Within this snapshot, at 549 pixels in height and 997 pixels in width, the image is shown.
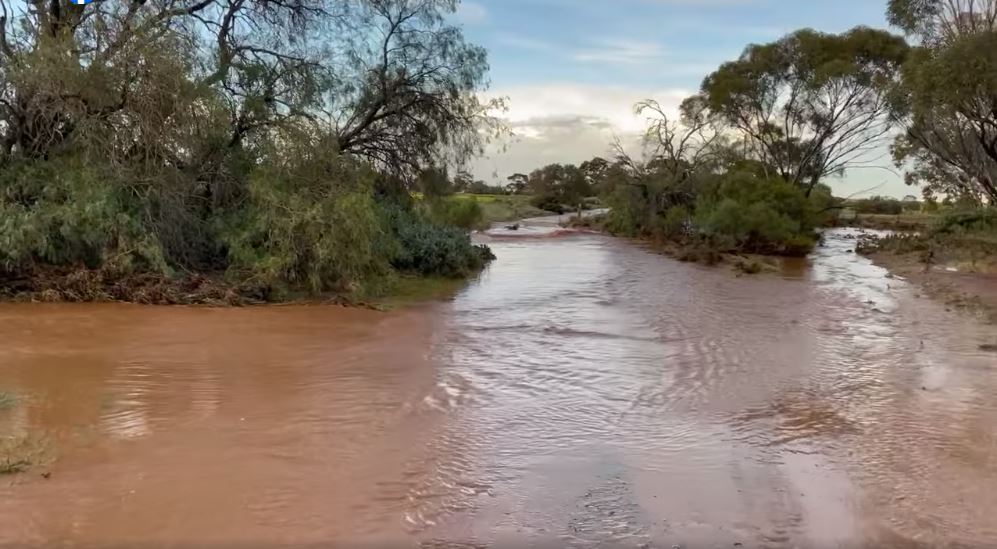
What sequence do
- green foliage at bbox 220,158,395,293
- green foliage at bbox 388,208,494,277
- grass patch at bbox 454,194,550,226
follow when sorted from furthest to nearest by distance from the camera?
grass patch at bbox 454,194,550,226
green foliage at bbox 388,208,494,277
green foliage at bbox 220,158,395,293

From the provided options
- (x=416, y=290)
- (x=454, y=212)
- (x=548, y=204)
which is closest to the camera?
(x=416, y=290)

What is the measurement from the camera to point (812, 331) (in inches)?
509

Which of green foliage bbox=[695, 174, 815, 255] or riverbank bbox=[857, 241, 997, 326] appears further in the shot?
green foliage bbox=[695, 174, 815, 255]

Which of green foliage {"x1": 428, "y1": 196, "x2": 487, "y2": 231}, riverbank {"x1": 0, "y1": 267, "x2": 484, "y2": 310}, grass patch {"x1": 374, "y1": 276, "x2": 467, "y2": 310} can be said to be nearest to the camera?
riverbank {"x1": 0, "y1": 267, "x2": 484, "y2": 310}

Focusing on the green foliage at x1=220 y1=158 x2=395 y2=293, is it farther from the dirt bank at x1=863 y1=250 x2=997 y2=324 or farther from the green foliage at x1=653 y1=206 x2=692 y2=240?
the green foliage at x1=653 y1=206 x2=692 y2=240

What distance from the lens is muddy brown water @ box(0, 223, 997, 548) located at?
491 cm

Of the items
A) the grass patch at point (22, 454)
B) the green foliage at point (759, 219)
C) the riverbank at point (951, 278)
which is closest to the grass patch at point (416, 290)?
the grass patch at point (22, 454)

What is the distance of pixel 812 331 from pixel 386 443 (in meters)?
8.96

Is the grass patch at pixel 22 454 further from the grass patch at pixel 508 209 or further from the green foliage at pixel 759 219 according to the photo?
the grass patch at pixel 508 209

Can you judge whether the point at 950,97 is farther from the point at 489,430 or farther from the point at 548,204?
the point at 548,204

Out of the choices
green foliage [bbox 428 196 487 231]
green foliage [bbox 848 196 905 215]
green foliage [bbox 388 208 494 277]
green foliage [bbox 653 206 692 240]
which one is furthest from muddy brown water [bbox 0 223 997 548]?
green foliage [bbox 848 196 905 215]

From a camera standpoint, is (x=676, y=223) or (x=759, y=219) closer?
(x=759, y=219)

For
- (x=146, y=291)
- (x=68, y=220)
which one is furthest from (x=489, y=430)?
(x=68, y=220)

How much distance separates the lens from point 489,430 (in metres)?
7.00
